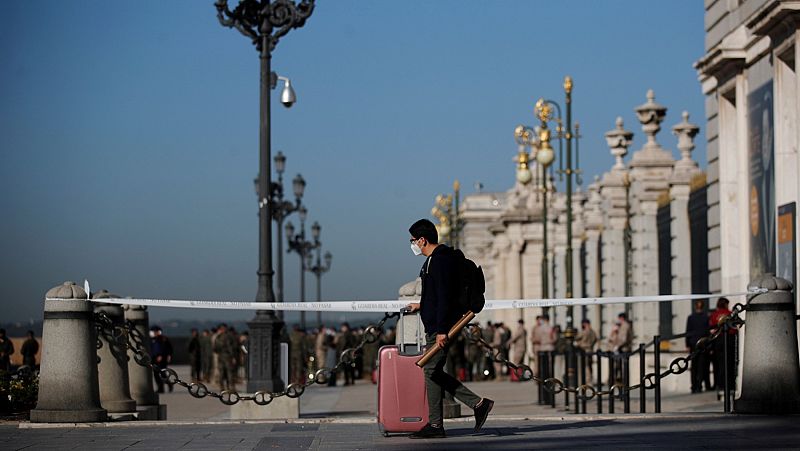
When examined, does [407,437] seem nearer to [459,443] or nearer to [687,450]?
[459,443]

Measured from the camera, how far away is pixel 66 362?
15188 mm

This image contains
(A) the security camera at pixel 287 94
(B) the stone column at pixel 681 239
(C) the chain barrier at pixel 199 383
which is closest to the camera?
(C) the chain barrier at pixel 199 383

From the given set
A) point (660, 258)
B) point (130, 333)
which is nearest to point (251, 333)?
point (130, 333)

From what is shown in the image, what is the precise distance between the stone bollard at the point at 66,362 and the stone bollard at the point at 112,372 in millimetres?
1784

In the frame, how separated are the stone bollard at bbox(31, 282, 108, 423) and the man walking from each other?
156 inches

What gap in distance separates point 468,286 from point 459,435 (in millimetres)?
1387

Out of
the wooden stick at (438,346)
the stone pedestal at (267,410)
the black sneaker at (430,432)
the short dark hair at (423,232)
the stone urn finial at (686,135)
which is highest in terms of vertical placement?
the stone urn finial at (686,135)

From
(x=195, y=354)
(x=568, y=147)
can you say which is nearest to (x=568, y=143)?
(x=568, y=147)

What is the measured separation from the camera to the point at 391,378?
1262 centimetres

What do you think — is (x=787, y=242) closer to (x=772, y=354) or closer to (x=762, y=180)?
(x=762, y=180)

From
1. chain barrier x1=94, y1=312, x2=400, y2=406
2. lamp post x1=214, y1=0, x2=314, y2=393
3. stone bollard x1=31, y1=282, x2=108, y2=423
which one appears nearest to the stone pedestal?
lamp post x1=214, y1=0, x2=314, y2=393

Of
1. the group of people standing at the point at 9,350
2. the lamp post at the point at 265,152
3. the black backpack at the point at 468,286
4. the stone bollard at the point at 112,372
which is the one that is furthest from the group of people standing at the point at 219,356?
the black backpack at the point at 468,286

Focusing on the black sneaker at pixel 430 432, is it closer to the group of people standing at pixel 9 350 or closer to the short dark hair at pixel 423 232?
Result: the short dark hair at pixel 423 232

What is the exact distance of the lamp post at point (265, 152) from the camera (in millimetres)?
20938
